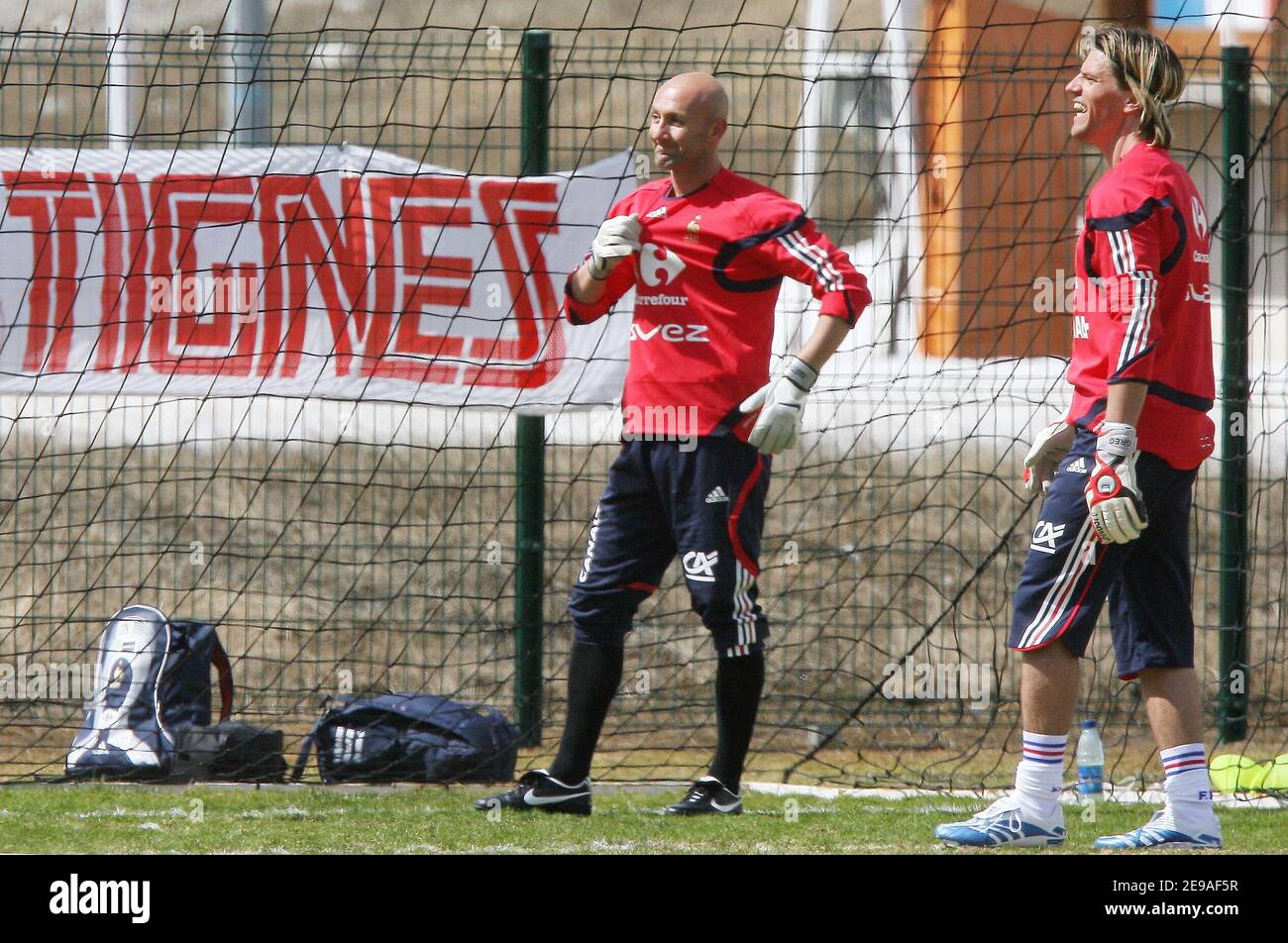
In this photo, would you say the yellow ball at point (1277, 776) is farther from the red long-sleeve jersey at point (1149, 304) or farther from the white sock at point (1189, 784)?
the red long-sleeve jersey at point (1149, 304)

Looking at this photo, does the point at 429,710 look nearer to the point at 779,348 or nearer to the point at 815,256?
the point at 815,256

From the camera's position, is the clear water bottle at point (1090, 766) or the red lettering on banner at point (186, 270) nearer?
the clear water bottle at point (1090, 766)

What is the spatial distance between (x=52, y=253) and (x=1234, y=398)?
422 centimetres

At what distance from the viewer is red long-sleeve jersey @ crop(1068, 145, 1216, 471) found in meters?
3.57

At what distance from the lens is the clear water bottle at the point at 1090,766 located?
16.3ft

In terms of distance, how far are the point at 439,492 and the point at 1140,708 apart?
360 centimetres

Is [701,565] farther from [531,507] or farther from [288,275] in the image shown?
[288,275]

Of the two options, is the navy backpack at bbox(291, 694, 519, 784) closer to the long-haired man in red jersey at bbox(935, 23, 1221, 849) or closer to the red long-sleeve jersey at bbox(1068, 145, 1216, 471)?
the long-haired man in red jersey at bbox(935, 23, 1221, 849)

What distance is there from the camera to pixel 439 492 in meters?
8.01

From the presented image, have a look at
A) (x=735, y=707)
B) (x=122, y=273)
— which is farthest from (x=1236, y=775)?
(x=122, y=273)

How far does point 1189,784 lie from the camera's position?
378 centimetres

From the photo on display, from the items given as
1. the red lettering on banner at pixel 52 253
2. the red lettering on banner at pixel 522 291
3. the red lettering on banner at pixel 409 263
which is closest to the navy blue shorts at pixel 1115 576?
the red lettering on banner at pixel 522 291

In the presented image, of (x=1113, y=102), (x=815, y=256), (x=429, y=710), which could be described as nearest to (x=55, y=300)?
(x=429, y=710)

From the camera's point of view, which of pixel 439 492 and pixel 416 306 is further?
pixel 439 492
